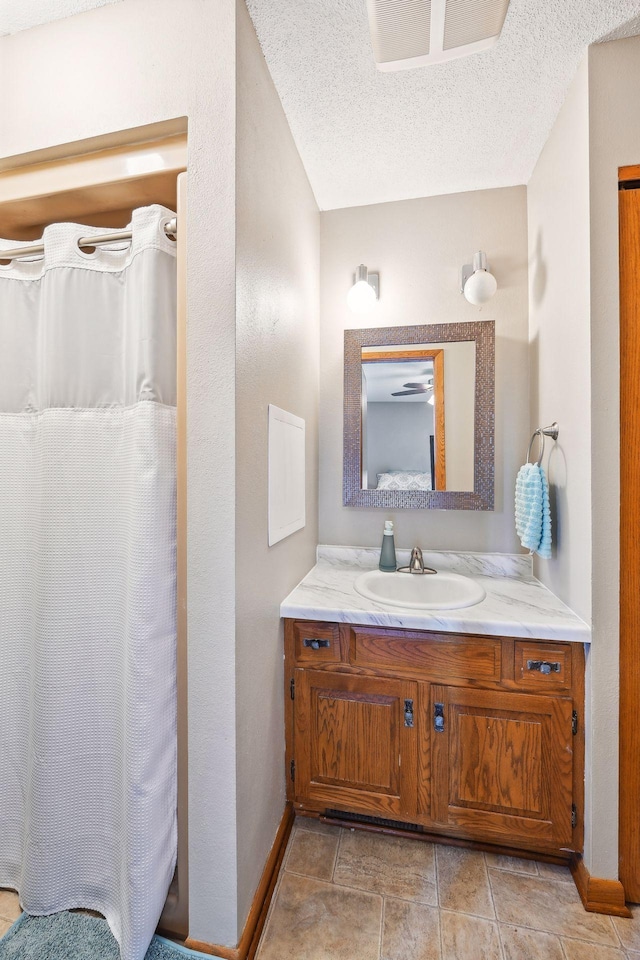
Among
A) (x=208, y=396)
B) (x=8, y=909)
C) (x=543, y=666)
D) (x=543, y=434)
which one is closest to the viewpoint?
(x=208, y=396)

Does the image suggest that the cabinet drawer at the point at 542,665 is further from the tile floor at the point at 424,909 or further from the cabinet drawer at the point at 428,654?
the tile floor at the point at 424,909

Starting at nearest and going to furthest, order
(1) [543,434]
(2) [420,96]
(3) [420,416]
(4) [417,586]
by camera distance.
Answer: (2) [420,96] < (1) [543,434] < (4) [417,586] < (3) [420,416]

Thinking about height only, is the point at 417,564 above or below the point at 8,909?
above

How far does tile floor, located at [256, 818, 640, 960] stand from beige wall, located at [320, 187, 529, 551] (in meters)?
1.10

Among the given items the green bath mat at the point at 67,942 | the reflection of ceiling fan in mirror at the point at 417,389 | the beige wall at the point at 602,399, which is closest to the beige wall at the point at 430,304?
the reflection of ceiling fan in mirror at the point at 417,389

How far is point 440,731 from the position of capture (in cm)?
143

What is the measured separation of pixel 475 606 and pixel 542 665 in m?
0.25

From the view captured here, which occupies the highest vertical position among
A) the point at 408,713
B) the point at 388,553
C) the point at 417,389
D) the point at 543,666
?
the point at 417,389

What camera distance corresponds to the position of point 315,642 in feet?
A: 4.98

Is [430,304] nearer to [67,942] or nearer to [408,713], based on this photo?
[408,713]

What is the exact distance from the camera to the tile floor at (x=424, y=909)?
1164mm

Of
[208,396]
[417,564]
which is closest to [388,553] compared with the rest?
[417,564]

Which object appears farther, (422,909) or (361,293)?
(361,293)

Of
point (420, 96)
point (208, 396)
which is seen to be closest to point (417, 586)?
point (208, 396)
